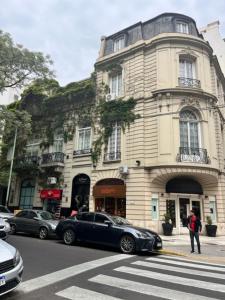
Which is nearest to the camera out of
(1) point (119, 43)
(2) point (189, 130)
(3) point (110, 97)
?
(2) point (189, 130)

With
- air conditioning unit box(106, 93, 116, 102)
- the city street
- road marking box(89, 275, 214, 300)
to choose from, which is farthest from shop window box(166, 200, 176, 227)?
road marking box(89, 275, 214, 300)

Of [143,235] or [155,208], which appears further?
[155,208]

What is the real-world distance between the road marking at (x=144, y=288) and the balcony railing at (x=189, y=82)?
634 inches

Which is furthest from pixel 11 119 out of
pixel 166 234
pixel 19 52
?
pixel 166 234

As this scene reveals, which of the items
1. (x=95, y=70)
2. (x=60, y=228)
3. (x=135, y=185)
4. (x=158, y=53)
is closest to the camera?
(x=60, y=228)

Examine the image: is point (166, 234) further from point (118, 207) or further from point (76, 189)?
point (76, 189)

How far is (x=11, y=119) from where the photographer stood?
1872cm

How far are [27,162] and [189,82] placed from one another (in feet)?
49.8

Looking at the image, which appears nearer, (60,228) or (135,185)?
(60,228)

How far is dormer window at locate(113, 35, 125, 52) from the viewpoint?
22.9 m

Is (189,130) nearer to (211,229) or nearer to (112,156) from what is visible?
(112,156)

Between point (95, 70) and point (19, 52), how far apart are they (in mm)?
6714

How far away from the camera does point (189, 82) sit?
19734 millimetres

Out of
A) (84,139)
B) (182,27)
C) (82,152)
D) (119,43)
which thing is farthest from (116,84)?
(182,27)
